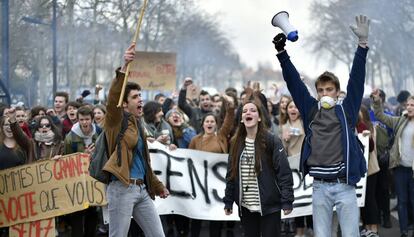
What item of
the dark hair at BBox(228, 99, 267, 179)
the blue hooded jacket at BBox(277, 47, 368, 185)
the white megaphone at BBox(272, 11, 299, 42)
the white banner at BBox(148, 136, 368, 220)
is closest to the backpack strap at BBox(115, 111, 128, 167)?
the dark hair at BBox(228, 99, 267, 179)

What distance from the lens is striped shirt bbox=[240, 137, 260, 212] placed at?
6.74 meters

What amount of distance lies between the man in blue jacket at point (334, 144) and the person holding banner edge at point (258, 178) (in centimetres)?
45

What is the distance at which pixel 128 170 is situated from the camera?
6.49 metres

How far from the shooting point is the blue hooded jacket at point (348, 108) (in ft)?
20.0

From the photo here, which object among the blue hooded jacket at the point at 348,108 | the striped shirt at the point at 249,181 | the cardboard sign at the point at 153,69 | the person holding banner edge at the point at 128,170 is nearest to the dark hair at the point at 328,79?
the blue hooded jacket at the point at 348,108

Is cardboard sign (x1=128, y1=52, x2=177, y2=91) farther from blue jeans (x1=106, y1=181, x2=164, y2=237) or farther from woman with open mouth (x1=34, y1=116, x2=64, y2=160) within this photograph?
blue jeans (x1=106, y1=181, x2=164, y2=237)

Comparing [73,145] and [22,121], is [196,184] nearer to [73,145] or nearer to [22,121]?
[73,145]

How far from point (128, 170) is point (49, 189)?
2.73m

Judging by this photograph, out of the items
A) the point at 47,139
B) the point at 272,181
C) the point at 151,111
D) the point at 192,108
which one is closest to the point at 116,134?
the point at 272,181

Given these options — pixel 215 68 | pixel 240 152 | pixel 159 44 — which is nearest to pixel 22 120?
pixel 240 152

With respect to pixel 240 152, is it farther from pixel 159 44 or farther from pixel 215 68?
pixel 215 68

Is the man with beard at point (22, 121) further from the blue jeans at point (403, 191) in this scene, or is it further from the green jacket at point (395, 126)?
the blue jeans at point (403, 191)

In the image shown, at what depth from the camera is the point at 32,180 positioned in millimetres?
8938

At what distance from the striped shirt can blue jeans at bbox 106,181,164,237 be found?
769 mm
